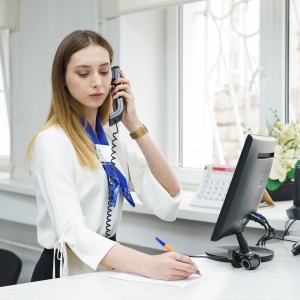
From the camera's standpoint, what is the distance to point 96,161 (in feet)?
6.17

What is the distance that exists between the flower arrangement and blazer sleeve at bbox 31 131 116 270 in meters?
0.94

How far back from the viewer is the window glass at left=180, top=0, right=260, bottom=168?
115 inches

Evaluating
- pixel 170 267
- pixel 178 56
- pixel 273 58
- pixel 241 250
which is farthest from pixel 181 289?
pixel 178 56

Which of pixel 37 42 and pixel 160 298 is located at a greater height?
pixel 37 42

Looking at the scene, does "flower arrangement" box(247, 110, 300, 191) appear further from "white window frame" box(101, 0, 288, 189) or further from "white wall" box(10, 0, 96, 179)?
"white wall" box(10, 0, 96, 179)

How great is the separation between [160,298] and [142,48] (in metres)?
2.03

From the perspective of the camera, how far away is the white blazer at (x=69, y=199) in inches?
65.1

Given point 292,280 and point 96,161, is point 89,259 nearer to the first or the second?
point 96,161

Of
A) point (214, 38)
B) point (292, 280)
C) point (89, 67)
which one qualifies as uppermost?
point (214, 38)

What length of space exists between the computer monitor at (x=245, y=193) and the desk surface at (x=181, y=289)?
12cm

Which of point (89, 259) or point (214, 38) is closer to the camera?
point (89, 259)

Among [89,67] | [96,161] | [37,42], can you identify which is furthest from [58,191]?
[37,42]

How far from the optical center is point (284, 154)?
2402mm

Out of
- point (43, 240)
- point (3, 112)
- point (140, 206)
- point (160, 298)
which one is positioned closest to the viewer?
point (160, 298)
